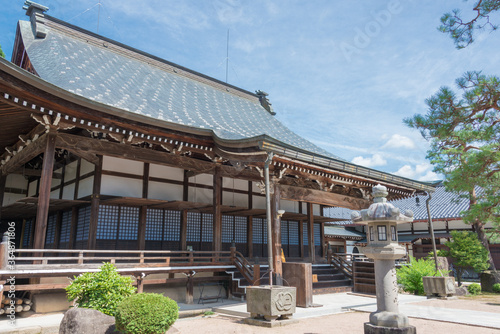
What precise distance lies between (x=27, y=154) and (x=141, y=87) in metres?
5.02

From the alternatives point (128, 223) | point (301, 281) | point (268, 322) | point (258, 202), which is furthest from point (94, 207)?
point (258, 202)

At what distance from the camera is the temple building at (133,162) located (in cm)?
991

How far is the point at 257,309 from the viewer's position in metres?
8.56

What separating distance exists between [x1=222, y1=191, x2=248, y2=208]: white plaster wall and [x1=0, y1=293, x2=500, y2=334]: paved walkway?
4316mm

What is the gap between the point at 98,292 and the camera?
7.27 m

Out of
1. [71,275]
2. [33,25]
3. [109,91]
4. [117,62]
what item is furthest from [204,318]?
[33,25]

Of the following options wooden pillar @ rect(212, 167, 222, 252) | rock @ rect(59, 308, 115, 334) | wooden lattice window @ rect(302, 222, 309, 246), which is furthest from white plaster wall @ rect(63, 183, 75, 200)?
wooden lattice window @ rect(302, 222, 309, 246)

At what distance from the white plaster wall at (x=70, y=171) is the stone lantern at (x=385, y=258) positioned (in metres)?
10.5

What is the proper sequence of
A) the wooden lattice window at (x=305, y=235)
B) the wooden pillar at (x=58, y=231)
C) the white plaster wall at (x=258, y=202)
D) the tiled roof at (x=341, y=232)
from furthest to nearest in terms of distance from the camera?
the tiled roof at (x=341, y=232), the wooden lattice window at (x=305, y=235), the white plaster wall at (x=258, y=202), the wooden pillar at (x=58, y=231)

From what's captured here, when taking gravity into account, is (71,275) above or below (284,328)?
above

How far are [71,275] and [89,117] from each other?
13.5 feet

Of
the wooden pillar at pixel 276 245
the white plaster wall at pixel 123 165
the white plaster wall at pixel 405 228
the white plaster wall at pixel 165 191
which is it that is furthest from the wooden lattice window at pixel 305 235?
the white plaster wall at pixel 405 228

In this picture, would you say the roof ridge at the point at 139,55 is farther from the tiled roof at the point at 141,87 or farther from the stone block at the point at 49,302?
the stone block at the point at 49,302

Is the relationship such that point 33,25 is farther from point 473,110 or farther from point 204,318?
point 473,110
